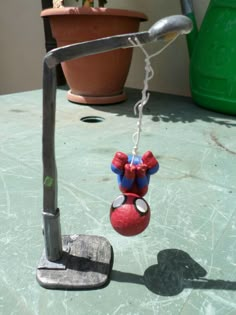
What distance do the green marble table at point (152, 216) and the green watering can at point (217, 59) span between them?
131mm

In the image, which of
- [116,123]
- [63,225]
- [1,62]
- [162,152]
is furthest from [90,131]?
[1,62]

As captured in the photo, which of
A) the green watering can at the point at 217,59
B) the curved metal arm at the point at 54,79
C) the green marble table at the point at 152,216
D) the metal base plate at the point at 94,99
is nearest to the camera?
the curved metal arm at the point at 54,79

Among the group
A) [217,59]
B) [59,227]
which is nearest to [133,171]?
[59,227]

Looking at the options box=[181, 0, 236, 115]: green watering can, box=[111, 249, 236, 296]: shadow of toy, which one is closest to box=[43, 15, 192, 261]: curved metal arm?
box=[111, 249, 236, 296]: shadow of toy

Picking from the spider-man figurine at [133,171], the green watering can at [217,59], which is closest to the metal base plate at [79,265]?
the spider-man figurine at [133,171]

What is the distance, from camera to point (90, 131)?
3.58 ft

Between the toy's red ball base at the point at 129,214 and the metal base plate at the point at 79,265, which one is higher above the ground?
the toy's red ball base at the point at 129,214

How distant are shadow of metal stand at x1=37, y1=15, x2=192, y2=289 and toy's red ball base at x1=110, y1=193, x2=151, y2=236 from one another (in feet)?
0.31

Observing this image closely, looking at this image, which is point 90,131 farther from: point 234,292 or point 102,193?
point 234,292

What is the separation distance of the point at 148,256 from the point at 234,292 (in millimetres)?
135

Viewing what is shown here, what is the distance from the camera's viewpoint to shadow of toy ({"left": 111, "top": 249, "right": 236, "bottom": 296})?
17.3 inches

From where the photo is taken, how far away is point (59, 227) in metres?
0.45

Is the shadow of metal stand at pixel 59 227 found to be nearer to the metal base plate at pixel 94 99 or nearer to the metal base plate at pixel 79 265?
the metal base plate at pixel 79 265

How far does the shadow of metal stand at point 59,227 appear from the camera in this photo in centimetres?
34
